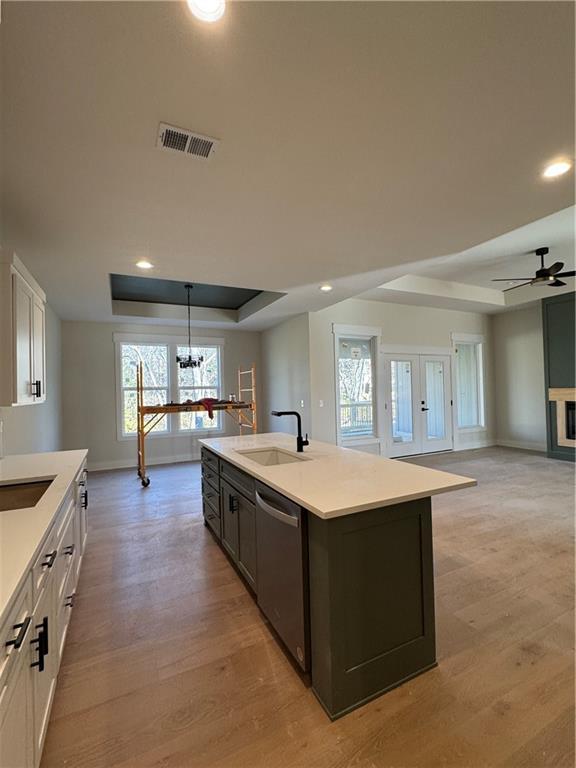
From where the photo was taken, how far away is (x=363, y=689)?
5.05 feet

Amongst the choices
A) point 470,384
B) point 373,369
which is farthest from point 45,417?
point 470,384

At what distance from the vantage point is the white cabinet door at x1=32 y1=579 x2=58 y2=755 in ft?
3.94

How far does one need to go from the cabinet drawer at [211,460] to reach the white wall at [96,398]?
3.74 metres

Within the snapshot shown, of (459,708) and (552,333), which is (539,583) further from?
(552,333)

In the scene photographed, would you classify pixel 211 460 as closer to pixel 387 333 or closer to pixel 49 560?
pixel 49 560

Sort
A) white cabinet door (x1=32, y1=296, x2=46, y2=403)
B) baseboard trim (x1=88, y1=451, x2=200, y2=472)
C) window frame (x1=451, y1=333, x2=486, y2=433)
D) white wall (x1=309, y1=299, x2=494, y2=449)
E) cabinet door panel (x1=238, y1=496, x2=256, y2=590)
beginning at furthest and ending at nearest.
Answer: window frame (x1=451, y1=333, x2=486, y2=433)
baseboard trim (x1=88, y1=451, x2=200, y2=472)
white wall (x1=309, y1=299, x2=494, y2=449)
white cabinet door (x1=32, y1=296, x2=46, y2=403)
cabinet door panel (x1=238, y1=496, x2=256, y2=590)

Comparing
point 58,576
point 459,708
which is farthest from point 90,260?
point 459,708

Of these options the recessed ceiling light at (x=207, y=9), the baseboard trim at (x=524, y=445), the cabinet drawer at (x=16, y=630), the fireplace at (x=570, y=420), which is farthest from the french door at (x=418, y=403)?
the cabinet drawer at (x=16, y=630)

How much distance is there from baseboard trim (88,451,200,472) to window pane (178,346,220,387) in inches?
57.8

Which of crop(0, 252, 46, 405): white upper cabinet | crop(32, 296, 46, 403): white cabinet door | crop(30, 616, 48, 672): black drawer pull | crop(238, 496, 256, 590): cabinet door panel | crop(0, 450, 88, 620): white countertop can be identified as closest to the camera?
crop(0, 450, 88, 620): white countertop

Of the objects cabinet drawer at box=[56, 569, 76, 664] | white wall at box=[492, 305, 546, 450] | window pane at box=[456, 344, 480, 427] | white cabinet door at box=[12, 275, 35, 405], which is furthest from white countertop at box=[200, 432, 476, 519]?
white wall at box=[492, 305, 546, 450]

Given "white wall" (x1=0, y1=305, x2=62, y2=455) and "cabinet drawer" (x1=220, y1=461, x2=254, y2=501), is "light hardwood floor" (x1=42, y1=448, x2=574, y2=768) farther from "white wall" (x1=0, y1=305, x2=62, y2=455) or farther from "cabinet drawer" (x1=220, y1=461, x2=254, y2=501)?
"white wall" (x1=0, y1=305, x2=62, y2=455)

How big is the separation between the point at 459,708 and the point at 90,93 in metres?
3.10

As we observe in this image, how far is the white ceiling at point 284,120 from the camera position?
1.21 metres
